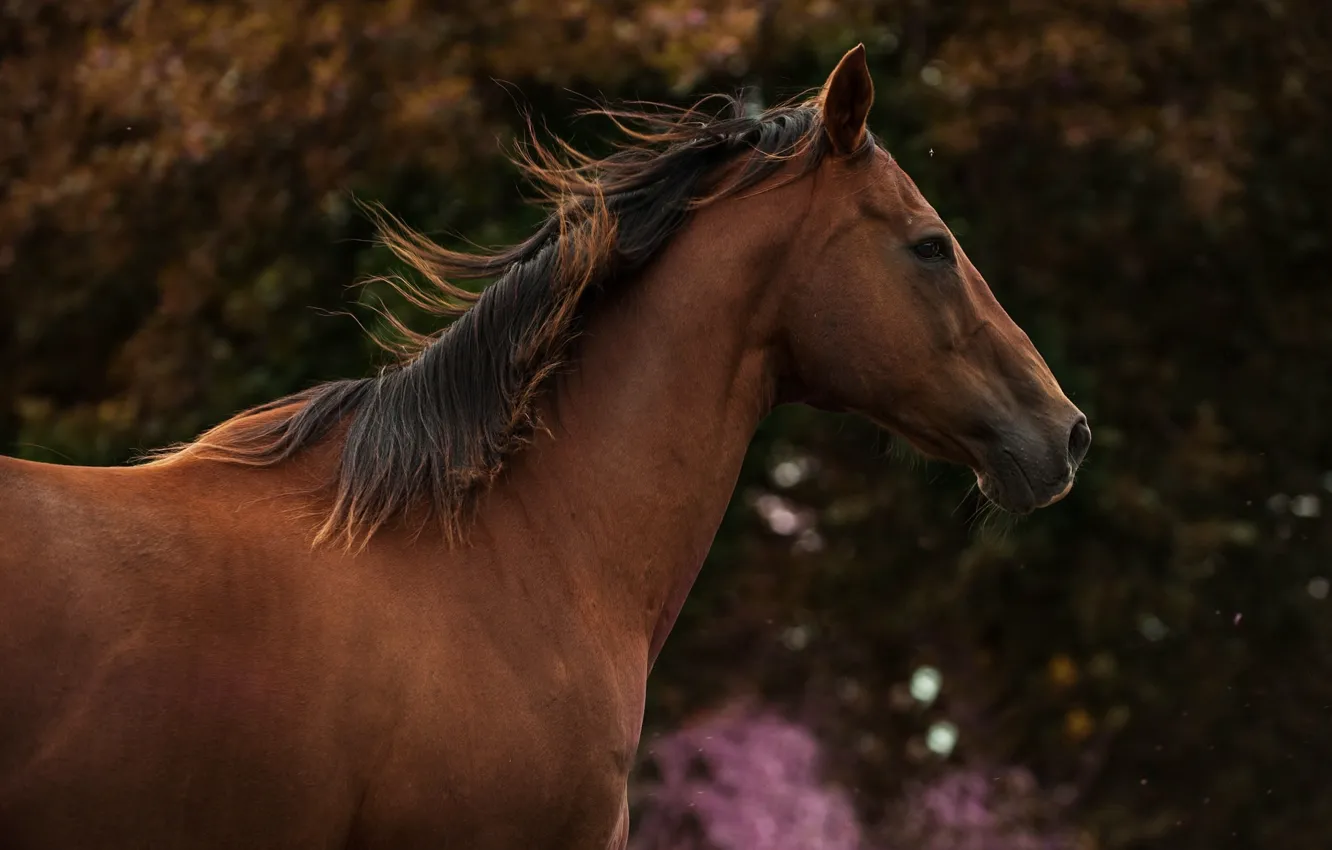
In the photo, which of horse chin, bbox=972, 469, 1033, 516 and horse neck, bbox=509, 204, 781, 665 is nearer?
horse neck, bbox=509, 204, 781, 665

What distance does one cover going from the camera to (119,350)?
26.4ft

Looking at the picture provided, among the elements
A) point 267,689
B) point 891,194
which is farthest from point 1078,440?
point 267,689

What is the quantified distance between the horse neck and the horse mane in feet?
0.23

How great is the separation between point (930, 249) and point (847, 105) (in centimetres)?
37

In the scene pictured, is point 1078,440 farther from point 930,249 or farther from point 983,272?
point 983,272

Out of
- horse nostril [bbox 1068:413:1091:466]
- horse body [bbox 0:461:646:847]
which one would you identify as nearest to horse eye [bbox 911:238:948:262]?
horse nostril [bbox 1068:413:1091:466]

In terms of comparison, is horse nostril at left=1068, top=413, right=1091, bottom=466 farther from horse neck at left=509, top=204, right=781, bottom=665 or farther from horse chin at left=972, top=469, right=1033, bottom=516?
horse neck at left=509, top=204, right=781, bottom=665

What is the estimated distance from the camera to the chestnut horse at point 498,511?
266 centimetres

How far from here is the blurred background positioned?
735 centimetres

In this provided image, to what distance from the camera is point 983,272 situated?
24.3 feet

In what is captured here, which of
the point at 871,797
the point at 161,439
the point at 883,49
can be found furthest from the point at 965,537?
the point at 161,439

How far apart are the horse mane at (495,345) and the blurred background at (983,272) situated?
344 cm

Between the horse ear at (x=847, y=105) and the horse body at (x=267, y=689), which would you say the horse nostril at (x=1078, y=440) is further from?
the horse body at (x=267, y=689)

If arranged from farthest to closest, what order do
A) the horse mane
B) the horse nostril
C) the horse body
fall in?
the horse nostril, the horse mane, the horse body
